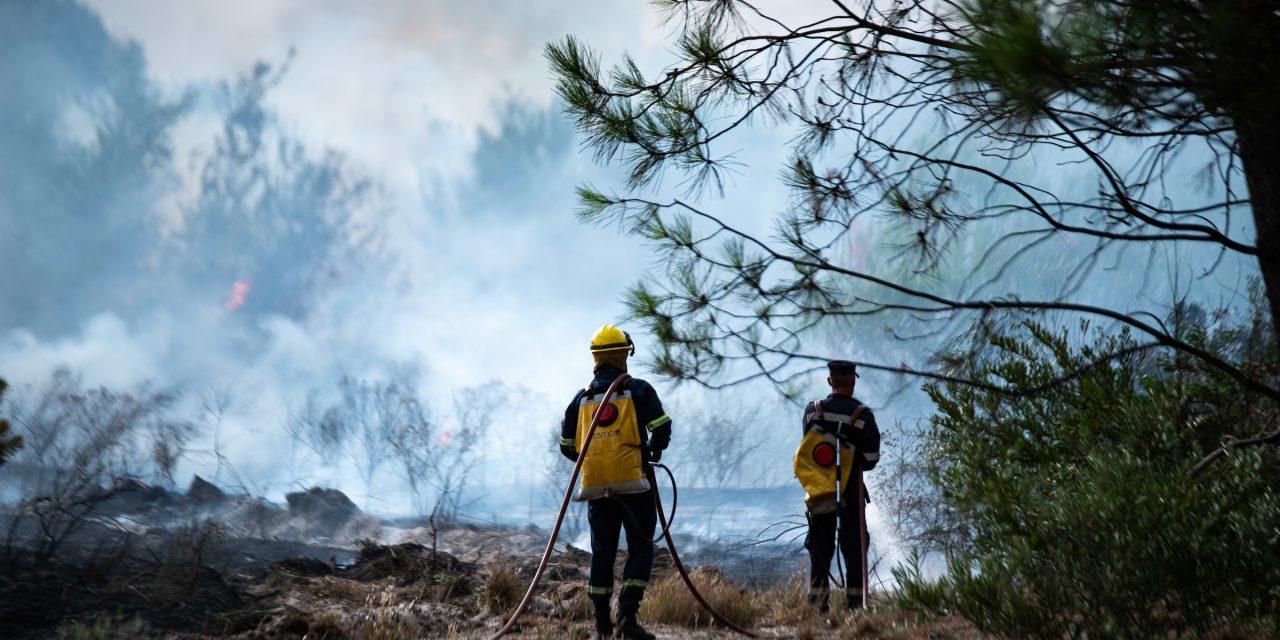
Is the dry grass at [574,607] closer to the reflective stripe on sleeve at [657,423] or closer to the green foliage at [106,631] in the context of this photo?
the reflective stripe on sleeve at [657,423]

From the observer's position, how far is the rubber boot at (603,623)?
5.03 metres

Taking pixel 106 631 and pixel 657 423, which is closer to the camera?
pixel 106 631

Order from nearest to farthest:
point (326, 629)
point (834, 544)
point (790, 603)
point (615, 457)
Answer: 1. point (326, 629)
2. point (615, 457)
3. point (834, 544)
4. point (790, 603)

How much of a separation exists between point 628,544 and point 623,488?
314mm

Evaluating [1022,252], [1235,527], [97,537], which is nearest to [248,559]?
[97,537]

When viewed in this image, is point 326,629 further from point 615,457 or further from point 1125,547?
point 1125,547

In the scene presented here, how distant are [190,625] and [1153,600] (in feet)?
15.5

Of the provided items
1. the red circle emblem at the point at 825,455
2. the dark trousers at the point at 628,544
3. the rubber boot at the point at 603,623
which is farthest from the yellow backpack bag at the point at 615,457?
the red circle emblem at the point at 825,455

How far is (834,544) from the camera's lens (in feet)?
20.4

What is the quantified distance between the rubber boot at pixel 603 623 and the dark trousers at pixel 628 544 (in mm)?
21

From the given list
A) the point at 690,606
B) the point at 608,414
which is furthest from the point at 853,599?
the point at 608,414

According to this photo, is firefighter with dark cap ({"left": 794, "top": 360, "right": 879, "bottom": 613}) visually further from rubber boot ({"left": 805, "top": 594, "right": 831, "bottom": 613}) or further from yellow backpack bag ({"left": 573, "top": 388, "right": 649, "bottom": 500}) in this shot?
yellow backpack bag ({"left": 573, "top": 388, "right": 649, "bottom": 500})

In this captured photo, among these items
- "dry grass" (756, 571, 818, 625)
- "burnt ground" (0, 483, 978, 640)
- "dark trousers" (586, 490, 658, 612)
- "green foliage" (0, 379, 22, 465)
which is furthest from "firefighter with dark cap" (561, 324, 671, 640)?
"green foliage" (0, 379, 22, 465)

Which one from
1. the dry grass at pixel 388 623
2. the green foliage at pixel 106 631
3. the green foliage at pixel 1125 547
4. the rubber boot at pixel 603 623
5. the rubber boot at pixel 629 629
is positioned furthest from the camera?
the rubber boot at pixel 603 623
